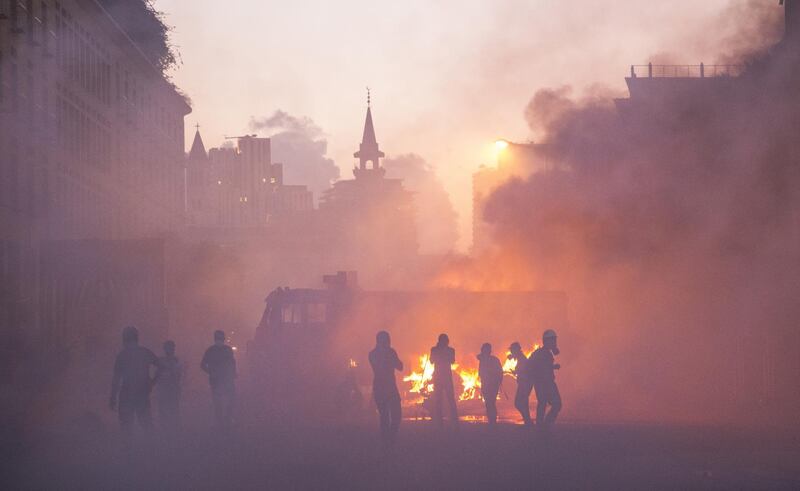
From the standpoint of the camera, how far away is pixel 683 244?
36094 millimetres

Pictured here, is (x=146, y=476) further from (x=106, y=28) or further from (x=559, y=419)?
(x=106, y=28)

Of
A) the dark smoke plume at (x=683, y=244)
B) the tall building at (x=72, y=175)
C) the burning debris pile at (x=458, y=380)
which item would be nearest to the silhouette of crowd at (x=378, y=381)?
the dark smoke plume at (x=683, y=244)

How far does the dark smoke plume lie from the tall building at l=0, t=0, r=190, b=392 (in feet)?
46.2

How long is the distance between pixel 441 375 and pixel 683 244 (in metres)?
16.5

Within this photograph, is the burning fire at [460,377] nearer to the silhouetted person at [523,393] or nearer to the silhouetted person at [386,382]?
the silhouetted person at [523,393]

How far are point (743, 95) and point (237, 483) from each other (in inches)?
963

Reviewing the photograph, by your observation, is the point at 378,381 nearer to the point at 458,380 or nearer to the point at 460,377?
the point at 458,380

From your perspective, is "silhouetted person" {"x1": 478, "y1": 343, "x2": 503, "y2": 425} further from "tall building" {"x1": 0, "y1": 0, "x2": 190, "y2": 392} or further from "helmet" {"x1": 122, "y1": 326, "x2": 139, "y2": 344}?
"tall building" {"x1": 0, "y1": 0, "x2": 190, "y2": 392}

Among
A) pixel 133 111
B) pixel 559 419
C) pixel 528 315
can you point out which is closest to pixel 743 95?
pixel 528 315

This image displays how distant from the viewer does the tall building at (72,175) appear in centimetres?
4028

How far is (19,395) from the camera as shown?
2950cm

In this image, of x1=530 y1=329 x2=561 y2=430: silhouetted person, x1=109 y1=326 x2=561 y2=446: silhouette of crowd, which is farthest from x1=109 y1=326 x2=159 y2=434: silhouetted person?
x1=530 y1=329 x2=561 y2=430: silhouetted person

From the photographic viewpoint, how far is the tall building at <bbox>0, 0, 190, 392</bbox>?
4028 centimetres

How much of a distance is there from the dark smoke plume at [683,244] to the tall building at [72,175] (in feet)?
46.2
